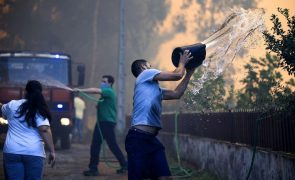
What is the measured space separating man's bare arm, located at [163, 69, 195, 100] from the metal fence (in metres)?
1.66

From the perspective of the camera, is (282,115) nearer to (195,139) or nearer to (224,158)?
(224,158)

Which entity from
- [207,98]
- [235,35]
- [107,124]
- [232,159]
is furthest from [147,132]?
[207,98]

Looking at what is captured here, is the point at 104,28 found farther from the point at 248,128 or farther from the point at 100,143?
the point at 248,128

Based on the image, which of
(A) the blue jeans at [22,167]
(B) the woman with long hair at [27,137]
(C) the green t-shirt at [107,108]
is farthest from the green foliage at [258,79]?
(A) the blue jeans at [22,167]

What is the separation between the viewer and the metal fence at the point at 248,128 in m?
7.28

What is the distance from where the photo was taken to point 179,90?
6219 mm

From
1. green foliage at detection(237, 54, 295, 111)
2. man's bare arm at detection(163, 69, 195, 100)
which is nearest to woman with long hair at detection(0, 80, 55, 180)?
man's bare arm at detection(163, 69, 195, 100)

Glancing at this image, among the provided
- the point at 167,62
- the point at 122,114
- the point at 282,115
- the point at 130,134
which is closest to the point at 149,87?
the point at 130,134

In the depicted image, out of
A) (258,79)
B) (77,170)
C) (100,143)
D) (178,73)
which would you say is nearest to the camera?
(178,73)

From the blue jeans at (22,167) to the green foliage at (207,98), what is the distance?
645 centimetres

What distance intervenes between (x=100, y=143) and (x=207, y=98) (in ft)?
10.1

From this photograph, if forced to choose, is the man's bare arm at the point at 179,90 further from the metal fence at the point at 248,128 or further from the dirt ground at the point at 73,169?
the dirt ground at the point at 73,169

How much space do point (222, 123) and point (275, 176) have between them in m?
2.91

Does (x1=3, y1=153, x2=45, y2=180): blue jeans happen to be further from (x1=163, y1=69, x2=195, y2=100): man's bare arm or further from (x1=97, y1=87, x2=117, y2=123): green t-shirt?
(x1=97, y1=87, x2=117, y2=123): green t-shirt
